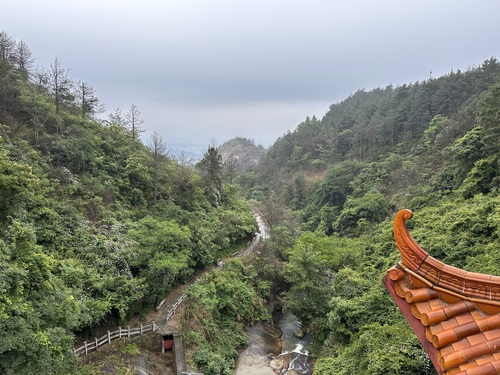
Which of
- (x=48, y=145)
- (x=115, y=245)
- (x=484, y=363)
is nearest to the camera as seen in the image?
(x=484, y=363)

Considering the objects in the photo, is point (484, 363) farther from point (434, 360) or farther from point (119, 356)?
point (119, 356)

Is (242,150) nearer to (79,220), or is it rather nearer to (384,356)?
(79,220)

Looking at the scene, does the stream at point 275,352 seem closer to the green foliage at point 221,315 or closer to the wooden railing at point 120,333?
the green foliage at point 221,315

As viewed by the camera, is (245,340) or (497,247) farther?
(245,340)

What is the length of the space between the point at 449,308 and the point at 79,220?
18.8 metres

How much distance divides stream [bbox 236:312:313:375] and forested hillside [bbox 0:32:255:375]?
616 cm

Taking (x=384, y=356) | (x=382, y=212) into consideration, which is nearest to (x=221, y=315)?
(x=384, y=356)

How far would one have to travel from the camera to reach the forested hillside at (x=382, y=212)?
1494cm

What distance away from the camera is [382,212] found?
116 feet

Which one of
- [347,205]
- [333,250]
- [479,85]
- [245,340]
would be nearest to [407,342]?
[245,340]

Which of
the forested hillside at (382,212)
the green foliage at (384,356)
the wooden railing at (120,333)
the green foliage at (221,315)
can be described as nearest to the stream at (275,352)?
the green foliage at (221,315)

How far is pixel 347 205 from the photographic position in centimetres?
4091

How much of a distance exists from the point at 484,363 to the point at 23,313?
11129 mm

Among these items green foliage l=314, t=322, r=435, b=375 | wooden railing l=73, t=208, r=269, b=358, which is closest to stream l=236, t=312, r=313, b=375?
wooden railing l=73, t=208, r=269, b=358
